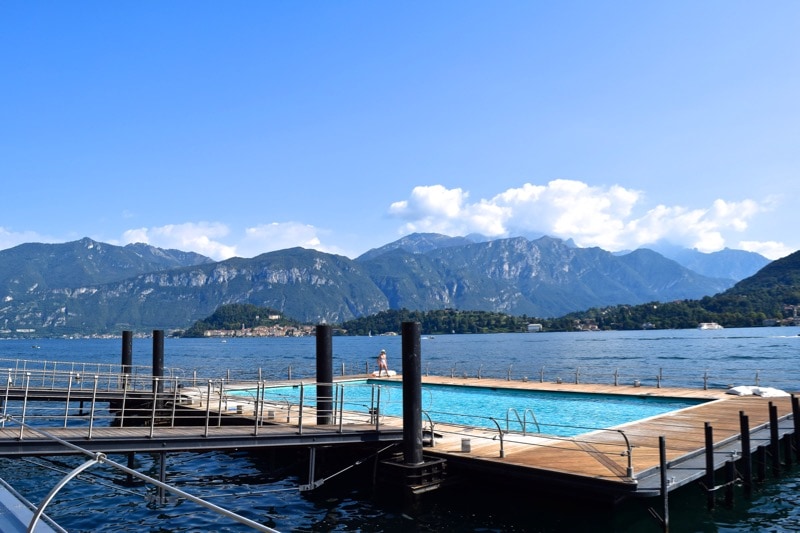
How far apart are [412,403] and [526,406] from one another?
15296 mm

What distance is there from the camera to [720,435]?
19.2m

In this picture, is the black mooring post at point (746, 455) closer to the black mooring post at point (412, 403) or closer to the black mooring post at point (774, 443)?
the black mooring post at point (774, 443)

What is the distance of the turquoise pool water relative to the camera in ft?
84.1

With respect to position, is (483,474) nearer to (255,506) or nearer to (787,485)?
(255,506)

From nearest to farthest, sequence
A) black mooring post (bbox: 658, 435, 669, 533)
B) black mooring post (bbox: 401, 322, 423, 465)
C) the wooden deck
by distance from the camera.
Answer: black mooring post (bbox: 658, 435, 669, 533), the wooden deck, black mooring post (bbox: 401, 322, 423, 465)

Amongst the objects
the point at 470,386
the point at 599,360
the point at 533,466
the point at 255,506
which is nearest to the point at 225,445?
the point at 255,506

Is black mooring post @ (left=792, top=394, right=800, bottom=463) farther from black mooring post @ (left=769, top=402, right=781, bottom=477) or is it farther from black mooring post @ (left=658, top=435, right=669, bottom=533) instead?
black mooring post @ (left=658, top=435, right=669, bottom=533)

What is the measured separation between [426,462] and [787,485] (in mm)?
11270

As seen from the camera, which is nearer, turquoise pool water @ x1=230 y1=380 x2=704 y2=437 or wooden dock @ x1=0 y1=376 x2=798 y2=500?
wooden dock @ x1=0 y1=376 x2=798 y2=500

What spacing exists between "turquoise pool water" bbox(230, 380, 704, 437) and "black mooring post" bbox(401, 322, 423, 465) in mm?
6819

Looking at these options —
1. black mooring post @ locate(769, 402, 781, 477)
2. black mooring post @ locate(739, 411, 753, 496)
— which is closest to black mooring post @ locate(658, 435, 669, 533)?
black mooring post @ locate(739, 411, 753, 496)

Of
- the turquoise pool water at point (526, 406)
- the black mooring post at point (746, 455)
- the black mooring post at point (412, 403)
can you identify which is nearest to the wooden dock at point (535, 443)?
the black mooring post at point (746, 455)

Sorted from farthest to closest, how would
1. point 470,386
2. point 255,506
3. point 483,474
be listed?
1. point 470,386
2. point 255,506
3. point 483,474

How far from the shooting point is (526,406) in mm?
30750
